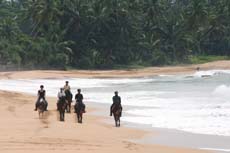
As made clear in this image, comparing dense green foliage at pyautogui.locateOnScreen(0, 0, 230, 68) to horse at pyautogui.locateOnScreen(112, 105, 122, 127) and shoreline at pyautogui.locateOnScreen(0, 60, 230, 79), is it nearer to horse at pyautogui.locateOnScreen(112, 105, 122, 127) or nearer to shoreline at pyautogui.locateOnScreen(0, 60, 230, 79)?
shoreline at pyautogui.locateOnScreen(0, 60, 230, 79)

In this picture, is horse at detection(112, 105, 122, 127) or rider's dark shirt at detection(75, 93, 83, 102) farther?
rider's dark shirt at detection(75, 93, 83, 102)

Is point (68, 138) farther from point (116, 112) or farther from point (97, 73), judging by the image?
point (97, 73)

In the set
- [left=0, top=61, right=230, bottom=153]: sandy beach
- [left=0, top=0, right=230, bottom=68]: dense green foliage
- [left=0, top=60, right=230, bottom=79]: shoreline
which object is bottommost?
[left=0, top=60, right=230, bottom=79]: shoreline

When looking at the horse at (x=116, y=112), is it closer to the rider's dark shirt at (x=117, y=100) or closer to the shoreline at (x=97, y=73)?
the rider's dark shirt at (x=117, y=100)

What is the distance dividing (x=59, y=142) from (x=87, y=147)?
0.82 metres

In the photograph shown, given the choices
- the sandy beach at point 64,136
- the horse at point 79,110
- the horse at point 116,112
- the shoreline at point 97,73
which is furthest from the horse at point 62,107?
the shoreline at point 97,73

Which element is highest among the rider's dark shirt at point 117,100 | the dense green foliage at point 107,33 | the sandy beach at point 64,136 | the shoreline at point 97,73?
the dense green foliage at point 107,33

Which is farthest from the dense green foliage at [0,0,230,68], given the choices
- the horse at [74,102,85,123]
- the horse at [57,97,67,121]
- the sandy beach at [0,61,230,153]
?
the horse at [74,102,85,123]

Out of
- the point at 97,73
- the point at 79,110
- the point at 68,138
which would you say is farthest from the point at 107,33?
the point at 68,138

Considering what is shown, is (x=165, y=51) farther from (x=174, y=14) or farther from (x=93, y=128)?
(x=93, y=128)

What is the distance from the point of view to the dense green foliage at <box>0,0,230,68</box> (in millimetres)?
69938

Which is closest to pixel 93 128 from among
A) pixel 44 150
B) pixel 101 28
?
pixel 44 150

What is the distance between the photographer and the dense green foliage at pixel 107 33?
6994 centimetres

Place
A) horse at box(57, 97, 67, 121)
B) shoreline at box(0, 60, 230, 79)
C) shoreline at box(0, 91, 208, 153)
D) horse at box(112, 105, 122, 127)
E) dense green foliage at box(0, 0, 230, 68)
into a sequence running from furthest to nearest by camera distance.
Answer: dense green foliage at box(0, 0, 230, 68), shoreline at box(0, 60, 230, 79), horse at box(57, 97, 67, 121), horse at box(112, 105, 122, 127), shoreline at box(0, 91, 208, 153)
